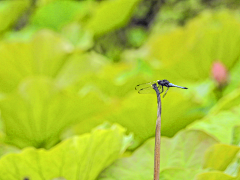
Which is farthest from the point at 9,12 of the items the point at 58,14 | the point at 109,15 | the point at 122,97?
the point at 122,97

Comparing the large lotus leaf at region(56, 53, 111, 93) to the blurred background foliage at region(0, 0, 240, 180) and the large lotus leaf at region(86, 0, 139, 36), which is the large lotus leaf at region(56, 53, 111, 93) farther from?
the large lotus leaf at region(86, 0, 139, 36)

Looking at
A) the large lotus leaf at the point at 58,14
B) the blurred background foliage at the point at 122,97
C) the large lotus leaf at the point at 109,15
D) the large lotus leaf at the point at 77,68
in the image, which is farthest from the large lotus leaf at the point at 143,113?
the large lotus leaf at the point at 58,14

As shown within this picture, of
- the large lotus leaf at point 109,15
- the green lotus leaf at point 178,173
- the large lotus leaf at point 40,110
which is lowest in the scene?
the large lotus leaf at point 40,110

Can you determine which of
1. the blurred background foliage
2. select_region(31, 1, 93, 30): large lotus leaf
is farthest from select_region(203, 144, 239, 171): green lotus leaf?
select_region(31, 1, 93, 30): large lotus leaf

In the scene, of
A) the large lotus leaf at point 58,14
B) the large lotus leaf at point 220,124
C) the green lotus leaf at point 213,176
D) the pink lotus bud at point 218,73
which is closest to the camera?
the green lotus leaf at point 213,176

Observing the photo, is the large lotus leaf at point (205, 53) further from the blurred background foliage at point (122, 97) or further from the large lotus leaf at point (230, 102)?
the large lotus leaf at point (230, 102)
